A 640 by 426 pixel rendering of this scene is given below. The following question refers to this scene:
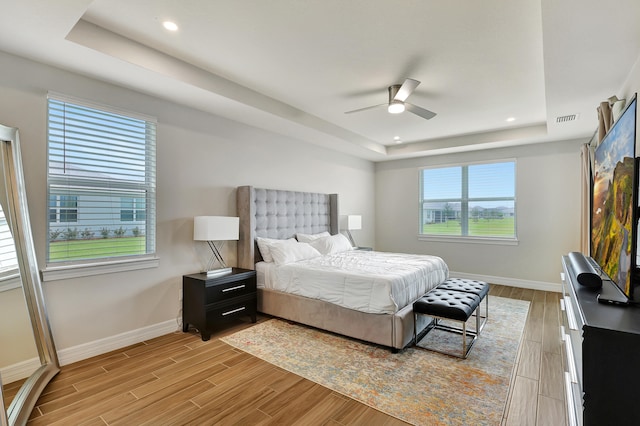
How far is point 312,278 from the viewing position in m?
3.50

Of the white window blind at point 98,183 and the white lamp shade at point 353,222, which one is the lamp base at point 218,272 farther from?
the white lamp shade at point 353,222

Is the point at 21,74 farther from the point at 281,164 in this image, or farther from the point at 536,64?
the point at 536,64

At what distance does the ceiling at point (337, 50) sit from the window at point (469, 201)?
1.72 metres

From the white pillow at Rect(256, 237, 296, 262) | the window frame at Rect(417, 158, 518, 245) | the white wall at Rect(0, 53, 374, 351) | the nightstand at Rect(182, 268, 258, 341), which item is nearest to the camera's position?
the white wall at Rect(0, 53, 374, 351)

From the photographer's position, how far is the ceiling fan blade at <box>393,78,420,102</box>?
2.91 metres

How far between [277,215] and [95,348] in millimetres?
2570

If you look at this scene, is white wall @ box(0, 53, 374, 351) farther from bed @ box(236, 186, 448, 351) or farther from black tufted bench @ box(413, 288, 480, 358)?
black tufted bench @ box(413, 288, 480, 358)

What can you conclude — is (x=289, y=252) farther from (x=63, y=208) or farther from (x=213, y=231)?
(x=63, y=208)

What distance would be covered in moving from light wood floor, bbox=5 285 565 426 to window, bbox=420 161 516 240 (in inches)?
122

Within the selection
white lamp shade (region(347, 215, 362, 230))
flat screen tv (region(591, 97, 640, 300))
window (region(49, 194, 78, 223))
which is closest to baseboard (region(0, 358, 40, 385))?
window (region(49, 194, 78, 223))

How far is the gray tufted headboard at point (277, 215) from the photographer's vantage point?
13.2 feet

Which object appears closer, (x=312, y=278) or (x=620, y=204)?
(x=620, y=204)

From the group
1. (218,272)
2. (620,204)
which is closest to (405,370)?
(620,204)

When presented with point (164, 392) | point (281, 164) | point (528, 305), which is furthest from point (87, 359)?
point (528, 305)
